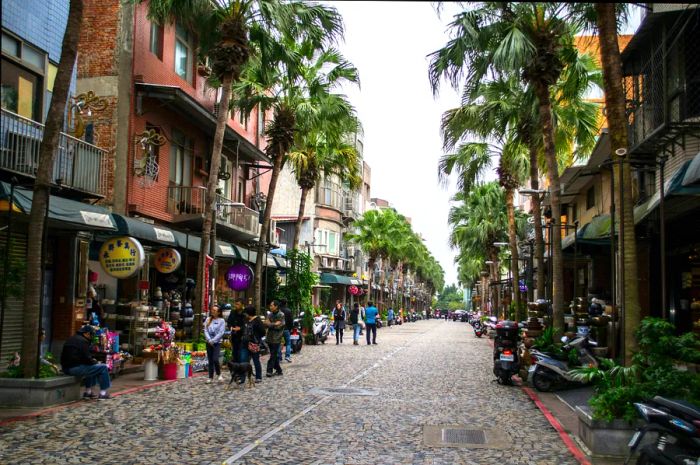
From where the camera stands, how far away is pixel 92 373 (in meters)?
13.0

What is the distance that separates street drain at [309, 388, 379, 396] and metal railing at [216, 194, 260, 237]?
44.4ft

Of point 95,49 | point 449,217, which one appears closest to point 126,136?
point 95,49

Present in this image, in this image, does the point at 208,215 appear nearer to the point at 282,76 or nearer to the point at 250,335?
the point at 250,335

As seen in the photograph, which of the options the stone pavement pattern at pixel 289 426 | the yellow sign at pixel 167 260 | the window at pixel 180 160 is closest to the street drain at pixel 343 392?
the stone pavement pattern at pixel 289 426

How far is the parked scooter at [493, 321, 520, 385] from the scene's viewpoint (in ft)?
55.4

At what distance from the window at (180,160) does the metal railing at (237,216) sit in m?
1.51

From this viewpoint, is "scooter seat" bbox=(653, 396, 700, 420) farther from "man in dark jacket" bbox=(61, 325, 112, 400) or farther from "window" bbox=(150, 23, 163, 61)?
"window" bbox=(150, 23, 163, 61)

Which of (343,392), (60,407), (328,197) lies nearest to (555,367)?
(343,392)

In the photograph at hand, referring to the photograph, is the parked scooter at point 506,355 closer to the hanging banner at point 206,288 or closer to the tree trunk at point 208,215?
the tree trunk at point 208,215

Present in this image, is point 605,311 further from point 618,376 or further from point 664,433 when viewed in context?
point 664,433

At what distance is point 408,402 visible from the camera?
13.6 m

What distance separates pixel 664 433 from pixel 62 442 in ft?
23.3

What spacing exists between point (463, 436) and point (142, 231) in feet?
37.9

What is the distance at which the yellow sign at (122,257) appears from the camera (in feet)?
54.7
